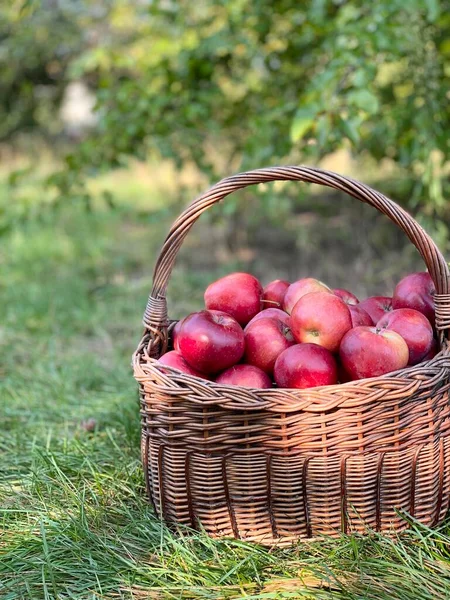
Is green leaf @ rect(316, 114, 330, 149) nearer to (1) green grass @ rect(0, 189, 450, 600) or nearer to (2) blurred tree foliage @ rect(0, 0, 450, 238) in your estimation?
(2) blurred tree foliage @ rect(0, 0, 450, 238)

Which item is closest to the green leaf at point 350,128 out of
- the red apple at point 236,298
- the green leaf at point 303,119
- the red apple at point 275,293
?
the green leaf at point 303,119

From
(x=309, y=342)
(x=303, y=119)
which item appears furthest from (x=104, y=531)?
(x=303, y=119)

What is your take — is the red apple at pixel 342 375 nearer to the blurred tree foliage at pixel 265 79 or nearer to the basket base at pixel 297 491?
the basket base at pixel 297 491

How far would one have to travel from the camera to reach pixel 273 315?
1907 millimetres

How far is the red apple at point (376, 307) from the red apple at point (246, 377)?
41 cm

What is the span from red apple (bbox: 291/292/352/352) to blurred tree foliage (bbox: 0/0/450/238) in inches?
37.6

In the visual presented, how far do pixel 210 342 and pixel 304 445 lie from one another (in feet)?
1.08

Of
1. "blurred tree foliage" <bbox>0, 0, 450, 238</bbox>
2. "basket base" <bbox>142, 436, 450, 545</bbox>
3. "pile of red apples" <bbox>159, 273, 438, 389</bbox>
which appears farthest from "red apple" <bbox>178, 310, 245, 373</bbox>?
"blurred tree foliage" <bbox>0, 0, 450, 238</bbox>

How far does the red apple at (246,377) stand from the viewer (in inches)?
67.7

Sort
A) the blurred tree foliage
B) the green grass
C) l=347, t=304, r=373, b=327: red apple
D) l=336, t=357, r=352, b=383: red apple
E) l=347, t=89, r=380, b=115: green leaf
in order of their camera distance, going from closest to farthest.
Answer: the green grass
l=336, t=357, r=352, b=383: red apple
l=347, t=304, r=373, b=327: red apple
l=347, t=89, r=380, b=115: green leaf
the blurred tree foliage

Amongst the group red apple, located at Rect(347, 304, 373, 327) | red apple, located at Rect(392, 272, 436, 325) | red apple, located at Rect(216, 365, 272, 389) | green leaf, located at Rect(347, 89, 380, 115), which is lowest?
red apple, located at Rect(216, 365, 272, 389)

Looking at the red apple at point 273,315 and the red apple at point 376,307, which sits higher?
the red apple at point 273,315

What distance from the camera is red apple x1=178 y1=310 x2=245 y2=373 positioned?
5.63ft

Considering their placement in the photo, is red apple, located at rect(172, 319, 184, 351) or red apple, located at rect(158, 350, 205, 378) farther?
red apple, located at rect(172, 319, 184, 351)
